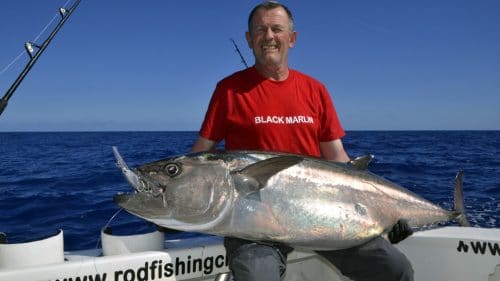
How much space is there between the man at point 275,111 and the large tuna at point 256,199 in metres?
0.37

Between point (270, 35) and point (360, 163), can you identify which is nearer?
point (360, 163)

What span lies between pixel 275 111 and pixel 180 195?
1167 mm

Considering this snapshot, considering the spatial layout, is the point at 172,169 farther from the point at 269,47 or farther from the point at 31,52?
the point at 31,52

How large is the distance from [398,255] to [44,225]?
616cm

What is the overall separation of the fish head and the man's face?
4.04ft

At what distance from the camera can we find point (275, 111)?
3.35m

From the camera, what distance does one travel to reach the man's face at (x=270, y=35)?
3.42 metres

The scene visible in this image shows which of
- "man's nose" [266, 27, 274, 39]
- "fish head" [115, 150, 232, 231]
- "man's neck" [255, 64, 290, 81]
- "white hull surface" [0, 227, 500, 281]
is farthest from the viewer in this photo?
"man's neck" [255, 64, 290, 81]

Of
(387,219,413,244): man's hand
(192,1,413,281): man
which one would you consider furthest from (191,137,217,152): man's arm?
(387,219,413,244): man's hand

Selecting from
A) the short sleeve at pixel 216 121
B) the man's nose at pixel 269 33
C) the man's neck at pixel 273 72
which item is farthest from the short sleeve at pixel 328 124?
the short sleeve at pixel 216 121

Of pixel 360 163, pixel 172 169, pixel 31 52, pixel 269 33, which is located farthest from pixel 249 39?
pixel 31 52

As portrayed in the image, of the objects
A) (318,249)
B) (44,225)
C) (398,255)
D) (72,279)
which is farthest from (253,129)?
(44,225)

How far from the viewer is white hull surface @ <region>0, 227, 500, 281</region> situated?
278cm

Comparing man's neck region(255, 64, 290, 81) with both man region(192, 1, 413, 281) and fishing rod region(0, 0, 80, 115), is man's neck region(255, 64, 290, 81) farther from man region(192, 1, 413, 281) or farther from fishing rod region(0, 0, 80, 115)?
fishing rod region(0, 0, 80, 115)
